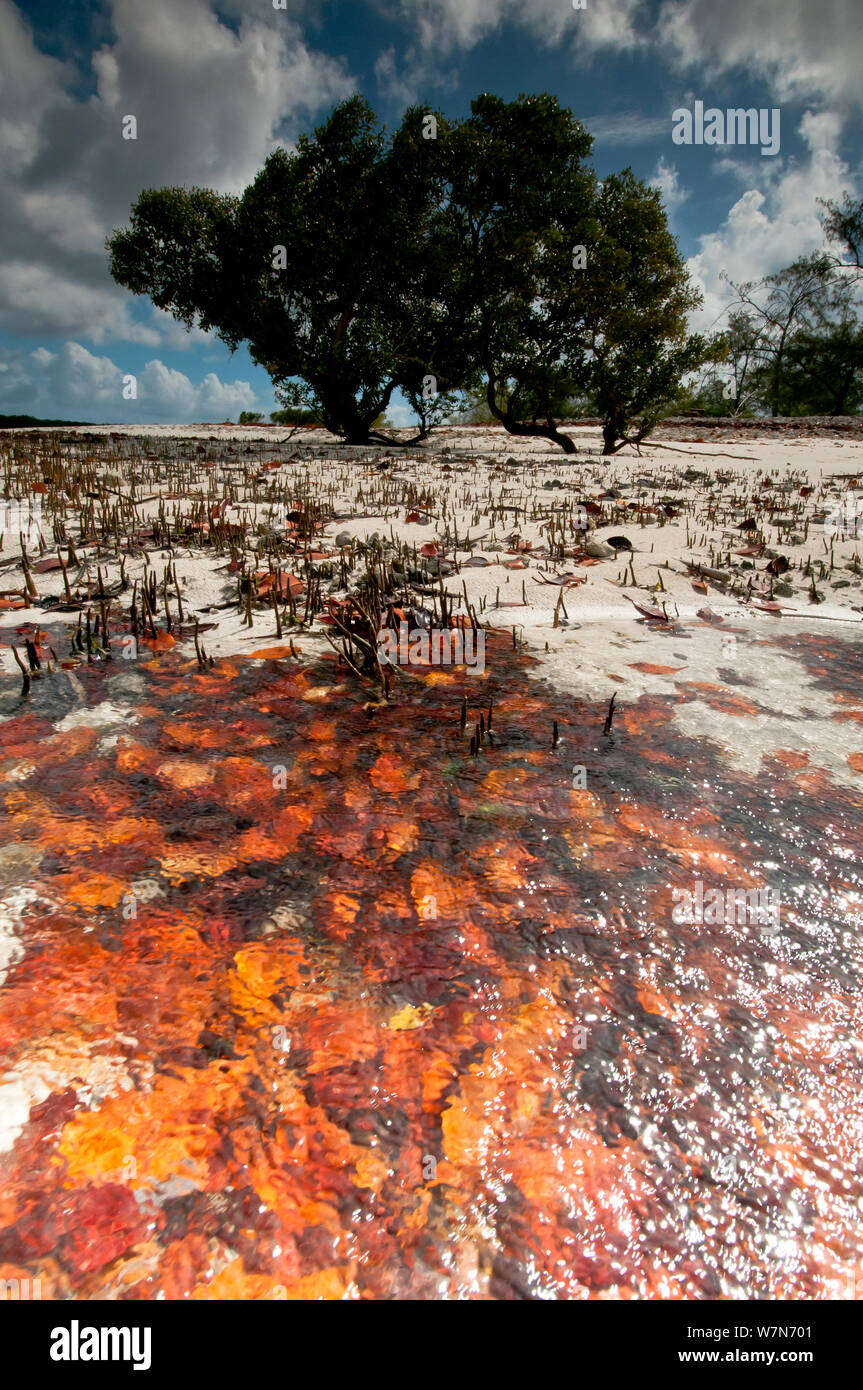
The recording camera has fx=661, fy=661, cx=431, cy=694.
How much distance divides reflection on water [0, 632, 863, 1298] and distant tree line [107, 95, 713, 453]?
13676 millimetres

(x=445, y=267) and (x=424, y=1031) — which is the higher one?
(x=445, y=267)

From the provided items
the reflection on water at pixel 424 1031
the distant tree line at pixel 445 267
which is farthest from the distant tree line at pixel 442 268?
the reflection on water at pixel 424 1031

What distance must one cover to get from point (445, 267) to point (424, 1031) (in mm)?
15585

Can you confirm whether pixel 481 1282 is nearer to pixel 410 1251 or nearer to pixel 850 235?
pixel 410 1251

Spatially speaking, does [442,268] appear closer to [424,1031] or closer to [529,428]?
[529,428]

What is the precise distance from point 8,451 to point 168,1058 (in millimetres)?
9972

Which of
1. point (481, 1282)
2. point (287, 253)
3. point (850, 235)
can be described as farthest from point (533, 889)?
point (850, 235)

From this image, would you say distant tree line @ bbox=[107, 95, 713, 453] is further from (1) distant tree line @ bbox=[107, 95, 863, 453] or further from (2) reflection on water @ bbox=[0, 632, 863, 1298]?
(2) reflection on water @ bbox=[0, 632, 863, 1298]

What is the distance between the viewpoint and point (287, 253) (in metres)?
13.5

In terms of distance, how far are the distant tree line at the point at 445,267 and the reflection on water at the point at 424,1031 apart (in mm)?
13676

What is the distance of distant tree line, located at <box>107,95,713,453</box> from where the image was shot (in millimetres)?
13008

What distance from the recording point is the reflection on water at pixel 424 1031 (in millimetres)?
809

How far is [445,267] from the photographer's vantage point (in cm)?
1355

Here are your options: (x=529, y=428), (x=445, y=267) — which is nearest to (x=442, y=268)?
(x=445, y=267)
